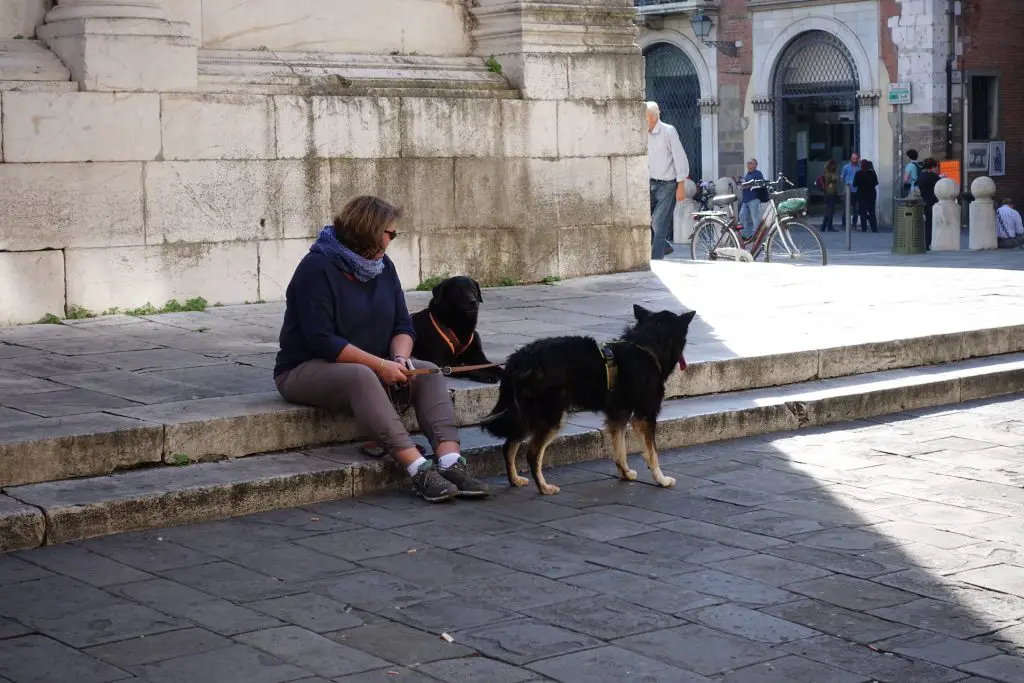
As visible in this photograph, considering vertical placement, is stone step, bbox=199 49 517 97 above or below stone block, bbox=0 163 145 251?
above

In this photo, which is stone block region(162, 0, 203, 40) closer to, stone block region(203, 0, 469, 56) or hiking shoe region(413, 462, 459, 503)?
stone block region(203, 0, 469, 56)

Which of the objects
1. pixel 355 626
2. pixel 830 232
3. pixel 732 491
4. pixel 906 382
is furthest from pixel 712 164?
pixel 355 626

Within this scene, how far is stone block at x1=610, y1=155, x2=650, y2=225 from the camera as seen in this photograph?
1283cm

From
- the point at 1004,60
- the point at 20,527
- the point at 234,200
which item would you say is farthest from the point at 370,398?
the point at 1004,60

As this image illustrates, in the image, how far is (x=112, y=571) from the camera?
5312mm

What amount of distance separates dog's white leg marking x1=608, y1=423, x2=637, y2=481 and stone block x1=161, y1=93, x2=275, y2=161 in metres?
4.68

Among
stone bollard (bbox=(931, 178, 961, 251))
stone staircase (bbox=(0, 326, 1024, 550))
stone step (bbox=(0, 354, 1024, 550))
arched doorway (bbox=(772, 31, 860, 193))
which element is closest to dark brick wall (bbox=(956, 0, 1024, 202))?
arched doorway (bbox=(772, 31, 860, 193))

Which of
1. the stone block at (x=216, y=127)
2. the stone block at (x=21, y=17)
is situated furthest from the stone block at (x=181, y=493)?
the stone block at (x=21, y=17)

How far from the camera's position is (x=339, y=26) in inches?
459

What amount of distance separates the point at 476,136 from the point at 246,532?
6371 millimetres

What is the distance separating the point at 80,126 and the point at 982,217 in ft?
56.5

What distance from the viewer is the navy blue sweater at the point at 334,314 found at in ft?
21.9

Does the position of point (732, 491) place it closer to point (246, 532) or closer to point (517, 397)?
point (517, 397)

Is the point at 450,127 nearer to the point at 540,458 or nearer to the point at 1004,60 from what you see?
the point at 540,458
